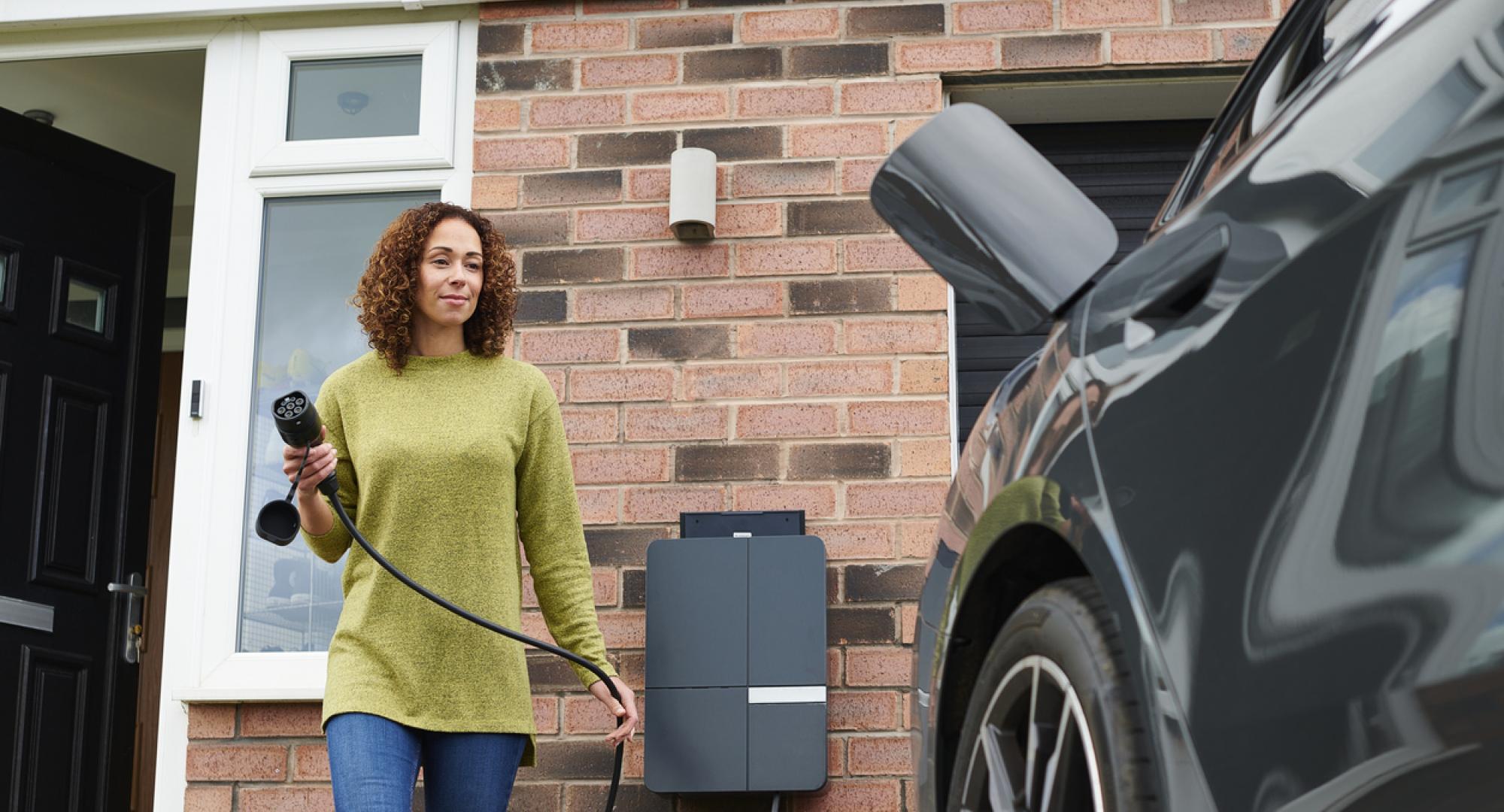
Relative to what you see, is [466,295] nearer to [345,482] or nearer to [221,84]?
[345,482]

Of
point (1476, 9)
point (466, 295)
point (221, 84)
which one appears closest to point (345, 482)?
point (466, 295)

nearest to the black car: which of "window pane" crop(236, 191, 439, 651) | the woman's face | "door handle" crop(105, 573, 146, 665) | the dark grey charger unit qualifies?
the woman's face

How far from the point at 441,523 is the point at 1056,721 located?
1.90 metres

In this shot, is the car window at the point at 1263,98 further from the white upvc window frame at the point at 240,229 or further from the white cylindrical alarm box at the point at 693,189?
the white upvc window frame at the point at 240,229

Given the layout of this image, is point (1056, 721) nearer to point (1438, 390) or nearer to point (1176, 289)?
point (1176, 289)

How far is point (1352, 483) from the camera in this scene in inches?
43.4

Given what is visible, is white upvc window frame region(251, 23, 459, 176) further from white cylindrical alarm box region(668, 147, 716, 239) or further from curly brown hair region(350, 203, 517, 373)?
curly brown hair region(350, 203, 517, 373)

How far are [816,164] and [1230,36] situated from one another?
1.20 metres

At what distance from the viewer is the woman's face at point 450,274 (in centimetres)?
339

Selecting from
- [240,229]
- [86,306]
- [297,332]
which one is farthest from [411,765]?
[86,306]

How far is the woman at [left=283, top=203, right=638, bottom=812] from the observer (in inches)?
122

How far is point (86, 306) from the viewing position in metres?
5.46

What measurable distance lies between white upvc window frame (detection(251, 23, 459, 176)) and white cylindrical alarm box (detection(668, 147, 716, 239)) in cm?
69

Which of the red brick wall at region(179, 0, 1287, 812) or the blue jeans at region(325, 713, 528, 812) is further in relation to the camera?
the red brick wall at region(179, 0, 1287, 812)
